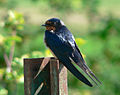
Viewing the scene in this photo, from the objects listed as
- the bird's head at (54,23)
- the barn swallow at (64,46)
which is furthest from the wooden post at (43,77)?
the bird's head at (54,23)

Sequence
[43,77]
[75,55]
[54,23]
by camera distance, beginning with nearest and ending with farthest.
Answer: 1. [43,77]
2. [75,55]
3. [54,23]

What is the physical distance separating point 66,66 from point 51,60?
0.16 m

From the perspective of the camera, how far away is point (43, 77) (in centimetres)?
215

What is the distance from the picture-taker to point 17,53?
577cm

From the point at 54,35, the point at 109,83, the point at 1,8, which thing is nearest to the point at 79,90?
the point at 109,83

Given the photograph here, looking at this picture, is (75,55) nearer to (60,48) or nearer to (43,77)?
(60,48)

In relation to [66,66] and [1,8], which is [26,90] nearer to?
[66,66]

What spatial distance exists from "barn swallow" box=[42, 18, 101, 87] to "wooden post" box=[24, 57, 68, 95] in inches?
5.8

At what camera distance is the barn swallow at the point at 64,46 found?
2.35 m

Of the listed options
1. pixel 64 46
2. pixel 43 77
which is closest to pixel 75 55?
pixel 64 46

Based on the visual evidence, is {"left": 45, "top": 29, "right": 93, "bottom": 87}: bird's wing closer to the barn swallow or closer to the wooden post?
the barn swallow

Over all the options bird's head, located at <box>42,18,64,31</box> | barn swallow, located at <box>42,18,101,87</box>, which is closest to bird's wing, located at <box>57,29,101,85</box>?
barn swallow, located at <box>42,18,101,87</box>

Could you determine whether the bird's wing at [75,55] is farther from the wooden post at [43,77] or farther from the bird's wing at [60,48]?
the wooden post at [43,77]

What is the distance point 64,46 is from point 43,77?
0.49 m
